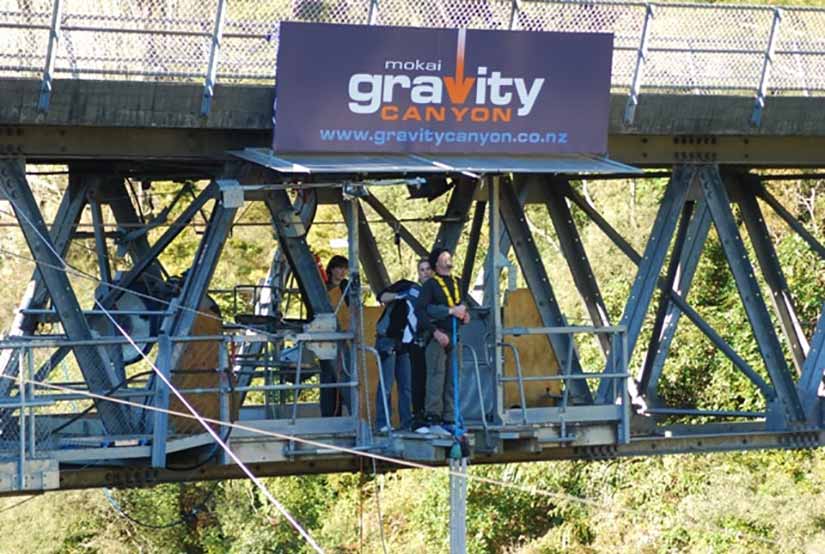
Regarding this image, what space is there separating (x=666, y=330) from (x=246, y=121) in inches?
239

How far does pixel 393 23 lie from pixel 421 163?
1.84 m

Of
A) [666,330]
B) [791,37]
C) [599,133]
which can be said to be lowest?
[666,330]

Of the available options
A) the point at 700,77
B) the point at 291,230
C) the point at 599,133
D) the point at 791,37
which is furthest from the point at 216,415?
the point at 791,37

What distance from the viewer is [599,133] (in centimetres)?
2019

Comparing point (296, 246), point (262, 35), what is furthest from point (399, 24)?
point (296, 246)

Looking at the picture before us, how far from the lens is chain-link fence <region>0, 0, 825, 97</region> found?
18781 millimetres

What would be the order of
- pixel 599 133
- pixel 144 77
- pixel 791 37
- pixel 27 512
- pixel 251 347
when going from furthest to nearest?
1. pixel 27 512
2. pixel 251 347
3. pixel 791 37
4. pixel 599 133
5. pixel 144 77

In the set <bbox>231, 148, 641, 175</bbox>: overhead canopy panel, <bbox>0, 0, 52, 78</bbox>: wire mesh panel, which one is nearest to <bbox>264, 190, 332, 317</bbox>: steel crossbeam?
<bbox>231, 148, 641, 175</bbox>: overhead canopy panel

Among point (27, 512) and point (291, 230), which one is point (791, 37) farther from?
point (27, 512)

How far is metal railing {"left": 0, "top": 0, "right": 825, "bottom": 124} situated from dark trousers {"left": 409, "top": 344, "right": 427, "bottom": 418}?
321 cm

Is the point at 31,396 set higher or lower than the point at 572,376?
lower

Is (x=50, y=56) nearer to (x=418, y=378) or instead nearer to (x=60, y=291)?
(x=60, y=291)

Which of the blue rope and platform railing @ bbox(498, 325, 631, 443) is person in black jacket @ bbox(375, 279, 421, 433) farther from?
platform railing @ bbox(498, 325, 631, 443)

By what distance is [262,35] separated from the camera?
1939cm
